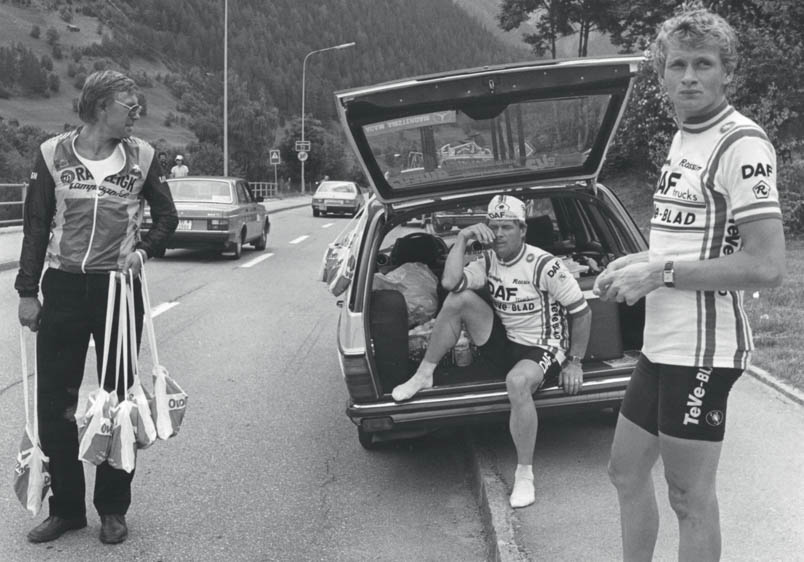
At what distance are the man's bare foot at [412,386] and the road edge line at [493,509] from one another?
1.70 ft

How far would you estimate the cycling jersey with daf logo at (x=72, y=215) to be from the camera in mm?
3750

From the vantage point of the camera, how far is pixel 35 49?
111 metres

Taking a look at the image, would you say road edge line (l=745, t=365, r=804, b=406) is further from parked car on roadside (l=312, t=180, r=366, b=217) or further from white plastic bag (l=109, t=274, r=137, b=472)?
parked car on roadside (l=312, t=180, r=366, b=217)

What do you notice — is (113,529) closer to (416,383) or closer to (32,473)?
(32,473)

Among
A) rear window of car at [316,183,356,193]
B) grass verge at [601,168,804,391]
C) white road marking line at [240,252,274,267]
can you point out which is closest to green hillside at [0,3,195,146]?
rear window of car at [316,183,356,193]

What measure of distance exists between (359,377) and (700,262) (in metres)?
2.50

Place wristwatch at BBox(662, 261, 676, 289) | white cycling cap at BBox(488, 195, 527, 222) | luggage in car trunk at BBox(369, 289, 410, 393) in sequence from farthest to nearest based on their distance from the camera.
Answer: luggage in car trunk at BBox(369, 289, 410, 393), white cycling cap at BBox(488, 195, 527, 222), wristwatch at BBox(662, 261, 676, 289)

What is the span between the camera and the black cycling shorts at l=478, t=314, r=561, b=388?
4602 millimetres

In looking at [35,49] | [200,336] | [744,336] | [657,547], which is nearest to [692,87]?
[744,336]

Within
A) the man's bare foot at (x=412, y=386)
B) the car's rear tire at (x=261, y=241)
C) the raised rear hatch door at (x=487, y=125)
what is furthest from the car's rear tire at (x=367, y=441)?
the car's rear tire at (x=261, y=241)

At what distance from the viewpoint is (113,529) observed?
12.8 ft

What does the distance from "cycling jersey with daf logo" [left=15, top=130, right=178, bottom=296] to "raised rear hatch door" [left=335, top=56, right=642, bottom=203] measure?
1137 millimetres

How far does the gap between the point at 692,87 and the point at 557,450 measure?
296 centimetres

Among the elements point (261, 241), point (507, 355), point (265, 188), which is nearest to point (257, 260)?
point (261, 241)
